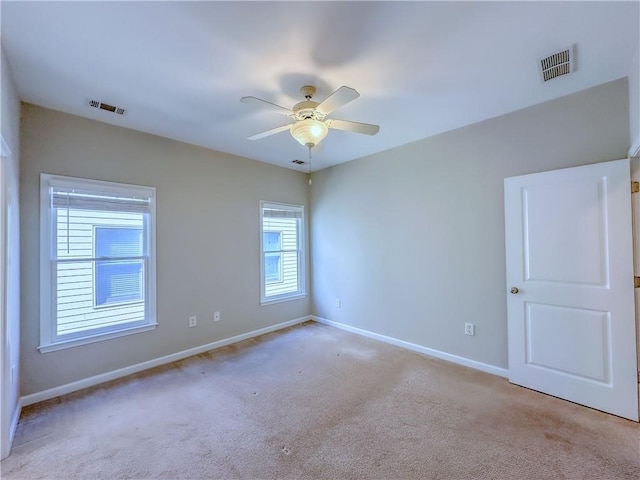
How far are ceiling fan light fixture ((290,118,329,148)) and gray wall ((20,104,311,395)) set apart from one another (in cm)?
190

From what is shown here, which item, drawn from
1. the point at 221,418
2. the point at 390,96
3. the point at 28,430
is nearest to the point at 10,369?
the point at 28,430

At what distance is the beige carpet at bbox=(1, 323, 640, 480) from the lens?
1.71 metres

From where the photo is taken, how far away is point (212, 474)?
1680 millimetres

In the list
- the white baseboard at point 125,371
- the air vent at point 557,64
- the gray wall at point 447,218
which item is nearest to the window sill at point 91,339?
the white baseboard at point 125,371

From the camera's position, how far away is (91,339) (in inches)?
109

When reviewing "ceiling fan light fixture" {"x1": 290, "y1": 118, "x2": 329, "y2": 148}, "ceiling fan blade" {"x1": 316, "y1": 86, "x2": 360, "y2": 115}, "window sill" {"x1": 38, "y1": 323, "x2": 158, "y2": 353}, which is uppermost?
"ceiling fan blade" {"x1": 316, "y1": 86, "x2": 360, "y2": 115}

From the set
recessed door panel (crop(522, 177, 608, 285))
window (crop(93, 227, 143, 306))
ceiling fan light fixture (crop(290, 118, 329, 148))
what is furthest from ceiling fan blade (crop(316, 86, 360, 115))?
window (crop(93, 227, 143, 306))

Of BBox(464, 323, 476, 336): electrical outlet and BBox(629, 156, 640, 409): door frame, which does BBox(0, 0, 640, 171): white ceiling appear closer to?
BBox(629, 156, 640, 409): door frame

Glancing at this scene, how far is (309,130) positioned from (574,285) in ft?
8.57

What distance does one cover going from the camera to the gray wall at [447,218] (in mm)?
2492

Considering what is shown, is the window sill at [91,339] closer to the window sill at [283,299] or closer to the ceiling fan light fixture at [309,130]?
the window sill at [283,299]

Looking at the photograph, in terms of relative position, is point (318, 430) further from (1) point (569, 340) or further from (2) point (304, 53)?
(2) point (304, 53)

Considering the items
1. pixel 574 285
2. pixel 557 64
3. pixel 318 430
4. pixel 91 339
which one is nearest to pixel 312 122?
pixel 557 64

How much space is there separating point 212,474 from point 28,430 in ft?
5.16
